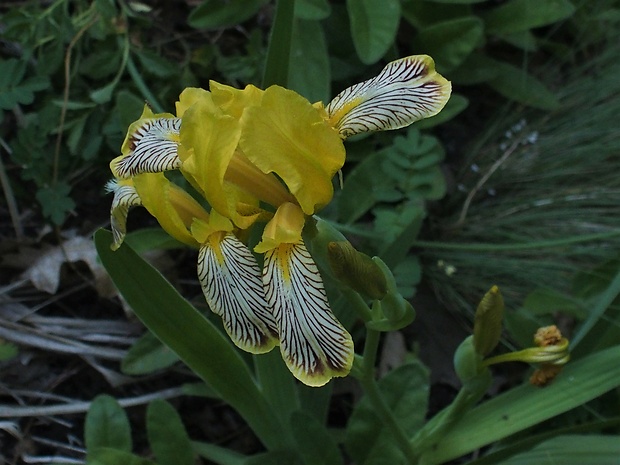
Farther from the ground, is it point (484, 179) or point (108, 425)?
point (484, 179)

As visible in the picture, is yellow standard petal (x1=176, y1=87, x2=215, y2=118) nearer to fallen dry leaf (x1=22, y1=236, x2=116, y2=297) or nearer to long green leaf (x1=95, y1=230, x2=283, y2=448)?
long green leaf (x1=95, y1=230, x2=283, y2=448)

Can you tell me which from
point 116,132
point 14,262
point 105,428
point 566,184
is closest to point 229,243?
point 105,428

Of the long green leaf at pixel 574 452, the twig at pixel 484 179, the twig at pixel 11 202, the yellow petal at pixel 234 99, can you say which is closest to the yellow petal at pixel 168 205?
the yellow petal at pixel 234 99

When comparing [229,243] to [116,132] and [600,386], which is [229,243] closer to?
[600,386]

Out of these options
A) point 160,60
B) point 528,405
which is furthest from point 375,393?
point 160,60

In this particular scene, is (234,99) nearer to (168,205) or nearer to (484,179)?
(168,205)

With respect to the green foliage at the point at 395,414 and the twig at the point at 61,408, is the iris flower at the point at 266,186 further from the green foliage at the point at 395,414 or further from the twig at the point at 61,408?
the twig at the point at 61,408
